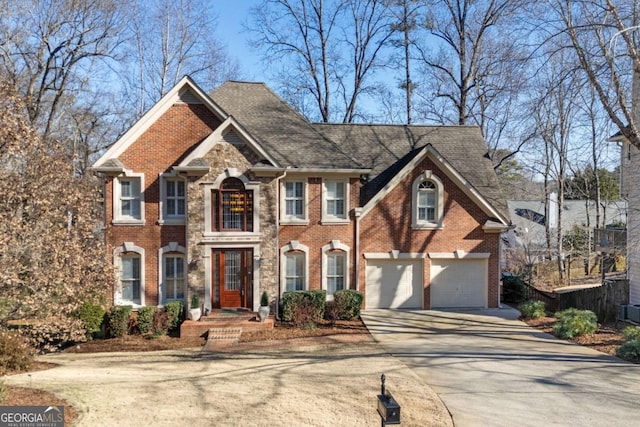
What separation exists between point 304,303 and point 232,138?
6.54 metres

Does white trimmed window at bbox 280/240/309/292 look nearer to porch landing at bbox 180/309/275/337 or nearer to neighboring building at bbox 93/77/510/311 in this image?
neighboring building at bbox 93/77/510/311

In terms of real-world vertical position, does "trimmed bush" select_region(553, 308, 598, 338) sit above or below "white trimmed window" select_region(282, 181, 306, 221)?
below

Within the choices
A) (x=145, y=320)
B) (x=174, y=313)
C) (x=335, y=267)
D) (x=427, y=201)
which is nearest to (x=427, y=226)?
(x=427, y=201)

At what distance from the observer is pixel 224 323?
14.5 m

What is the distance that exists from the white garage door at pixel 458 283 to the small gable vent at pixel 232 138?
9.06 meters

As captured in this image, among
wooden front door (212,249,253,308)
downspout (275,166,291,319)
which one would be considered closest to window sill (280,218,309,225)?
downspout (275,166,291,319)

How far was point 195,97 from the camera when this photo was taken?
1565 cm

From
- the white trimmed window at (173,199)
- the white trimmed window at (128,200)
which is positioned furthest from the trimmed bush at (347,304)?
the white trimmed window at (128,200)

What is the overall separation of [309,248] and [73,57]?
64.7ft

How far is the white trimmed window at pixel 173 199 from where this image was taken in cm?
1566

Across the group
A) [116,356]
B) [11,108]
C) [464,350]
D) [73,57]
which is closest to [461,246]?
[464,350]

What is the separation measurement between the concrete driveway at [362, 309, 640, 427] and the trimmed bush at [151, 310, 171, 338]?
7.05 meters

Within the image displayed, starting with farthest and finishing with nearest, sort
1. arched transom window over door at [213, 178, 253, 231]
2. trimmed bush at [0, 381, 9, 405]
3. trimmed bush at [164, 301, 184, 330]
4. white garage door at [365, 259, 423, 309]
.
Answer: white garage door at [365, 259, 423, 309] → arched transom window over door at [213, 178, 253, 231] → trimmed bush at [164, 301, 184, 330] → trimmed bush at [0, 381, 9, 405]

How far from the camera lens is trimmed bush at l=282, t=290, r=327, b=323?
1523 centimetres
